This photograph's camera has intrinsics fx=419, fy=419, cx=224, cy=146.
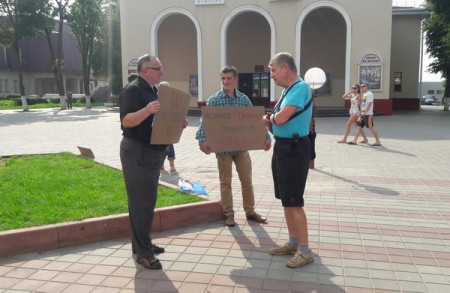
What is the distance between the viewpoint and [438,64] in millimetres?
32656

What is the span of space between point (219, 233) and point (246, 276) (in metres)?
1.18

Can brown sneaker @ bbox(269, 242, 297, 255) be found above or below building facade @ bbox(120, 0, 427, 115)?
below

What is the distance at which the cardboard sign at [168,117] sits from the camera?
3.93 meters

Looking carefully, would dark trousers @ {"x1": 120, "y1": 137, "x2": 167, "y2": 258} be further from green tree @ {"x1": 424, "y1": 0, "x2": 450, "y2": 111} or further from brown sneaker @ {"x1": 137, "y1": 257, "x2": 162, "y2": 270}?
green tree @ {"x1": 424, "y1": 0, "x2": 450, "y2": 111}

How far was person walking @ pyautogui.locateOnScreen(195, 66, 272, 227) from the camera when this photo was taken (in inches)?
199

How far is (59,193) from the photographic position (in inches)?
228

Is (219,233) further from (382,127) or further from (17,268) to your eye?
(382,127)

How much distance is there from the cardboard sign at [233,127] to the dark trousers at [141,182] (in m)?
0.95

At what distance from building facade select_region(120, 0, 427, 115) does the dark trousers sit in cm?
2088

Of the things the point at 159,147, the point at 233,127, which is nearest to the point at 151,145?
the point at 159,147

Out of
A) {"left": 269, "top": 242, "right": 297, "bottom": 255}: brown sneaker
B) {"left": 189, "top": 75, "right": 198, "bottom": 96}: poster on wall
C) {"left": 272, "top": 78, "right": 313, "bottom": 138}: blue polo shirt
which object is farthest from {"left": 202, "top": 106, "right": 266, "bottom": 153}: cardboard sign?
{"left": 189, "top": 75, "right": 198, "bottom": 96}: poster on wall

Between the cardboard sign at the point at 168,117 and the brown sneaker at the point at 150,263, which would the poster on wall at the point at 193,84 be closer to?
the cardboard sign at the point at 168,117

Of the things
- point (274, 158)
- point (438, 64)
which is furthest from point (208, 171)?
point (438, 64)

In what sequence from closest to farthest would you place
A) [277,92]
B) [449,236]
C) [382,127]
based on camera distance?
[449,236], [382,127], [277,92]
